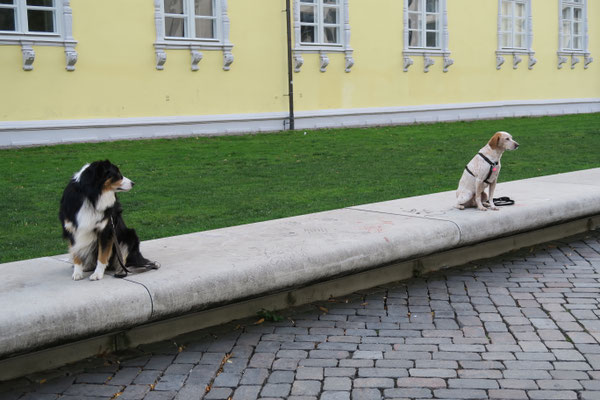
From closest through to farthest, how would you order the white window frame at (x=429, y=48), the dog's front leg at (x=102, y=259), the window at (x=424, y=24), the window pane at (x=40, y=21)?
1. the dog's front leg at (x=102, y=259)
2. the window pane at (x=40, y=21)
3. the white window frame at (x=429, y=48)
4. the window at (x=424, y=24)

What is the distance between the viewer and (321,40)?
67.0ft

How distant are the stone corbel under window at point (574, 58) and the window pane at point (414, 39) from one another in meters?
7.49

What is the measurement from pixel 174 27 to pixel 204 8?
3.34 ft

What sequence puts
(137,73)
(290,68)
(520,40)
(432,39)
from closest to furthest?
1. (137,73)
2. (290,68)
3. (432,39)
4. (520,40)

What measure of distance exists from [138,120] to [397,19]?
29.9 feet

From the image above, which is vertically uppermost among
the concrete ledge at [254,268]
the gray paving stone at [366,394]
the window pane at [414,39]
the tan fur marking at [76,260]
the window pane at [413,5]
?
the window pane at [413,5]

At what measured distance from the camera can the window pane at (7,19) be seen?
1500 centimetres

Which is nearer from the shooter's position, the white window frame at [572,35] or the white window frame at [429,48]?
the white window frame at [429,48]

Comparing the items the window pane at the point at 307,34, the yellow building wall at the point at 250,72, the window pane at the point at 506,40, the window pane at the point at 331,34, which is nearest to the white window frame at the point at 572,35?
the yellow building wall at the point at 250,72

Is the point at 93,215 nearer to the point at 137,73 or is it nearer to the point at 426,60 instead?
the point at 137,73

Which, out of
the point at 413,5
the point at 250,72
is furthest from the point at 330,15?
the point at 413,5

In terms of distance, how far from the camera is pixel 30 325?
4031mm

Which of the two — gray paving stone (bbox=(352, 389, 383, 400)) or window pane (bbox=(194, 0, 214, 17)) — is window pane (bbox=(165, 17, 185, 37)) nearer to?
window pane (bbox=(194, 0, 214, 17))

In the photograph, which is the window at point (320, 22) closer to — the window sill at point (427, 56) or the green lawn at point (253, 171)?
the window sill at point (427, 56)
